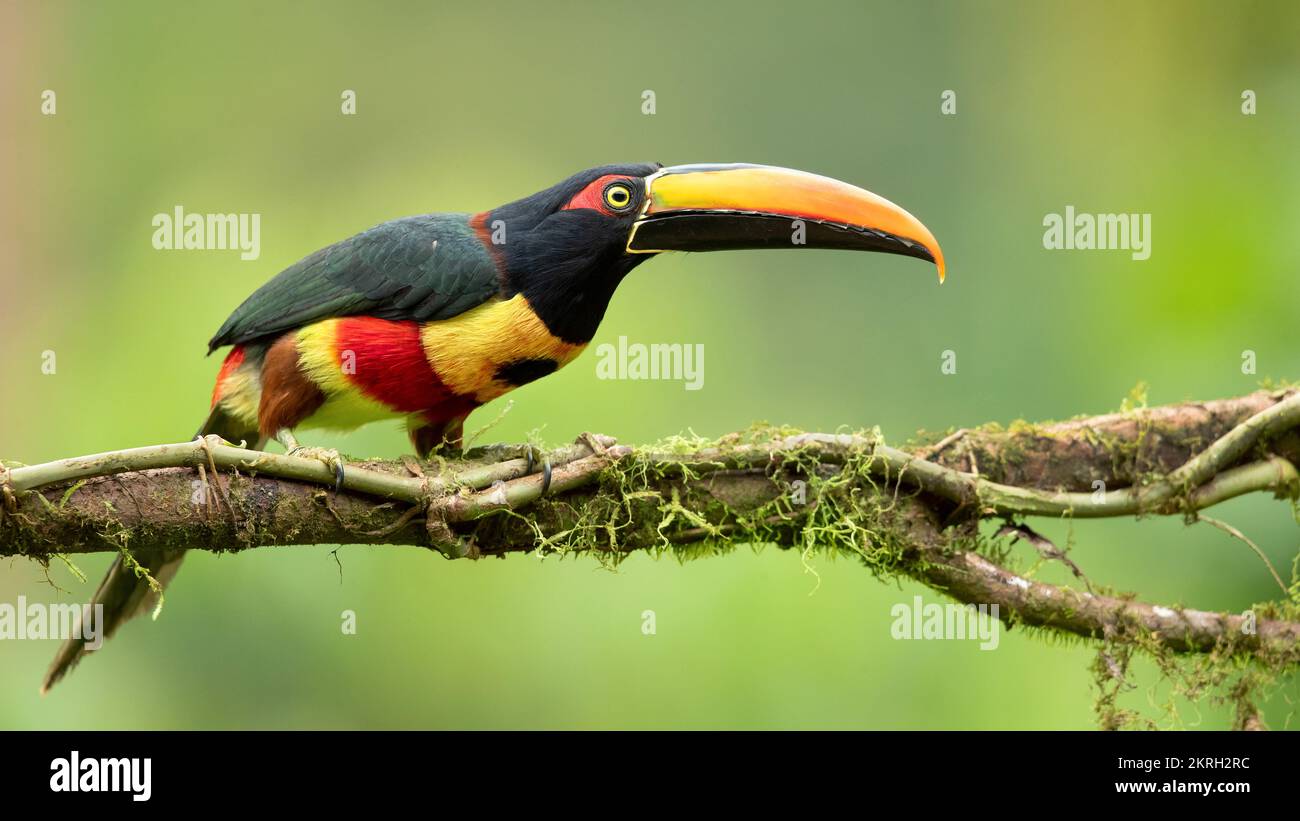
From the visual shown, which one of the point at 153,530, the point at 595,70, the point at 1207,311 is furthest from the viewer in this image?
the point at 595,70

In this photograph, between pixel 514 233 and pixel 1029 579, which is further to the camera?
pixel 514 233

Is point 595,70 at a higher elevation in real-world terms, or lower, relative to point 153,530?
higher

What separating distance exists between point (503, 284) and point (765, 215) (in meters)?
0.68

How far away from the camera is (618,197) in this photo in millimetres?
3498

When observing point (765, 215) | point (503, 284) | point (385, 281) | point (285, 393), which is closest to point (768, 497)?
point (765, 215)

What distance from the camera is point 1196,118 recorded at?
646 cm

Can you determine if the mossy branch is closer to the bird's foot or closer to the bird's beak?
the bird's foot

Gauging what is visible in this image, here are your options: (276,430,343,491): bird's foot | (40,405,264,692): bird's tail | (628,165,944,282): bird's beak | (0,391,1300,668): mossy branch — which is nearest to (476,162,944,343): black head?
(628,165,944,282): bird's beak

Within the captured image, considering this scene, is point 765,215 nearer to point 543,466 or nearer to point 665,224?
point 665,224

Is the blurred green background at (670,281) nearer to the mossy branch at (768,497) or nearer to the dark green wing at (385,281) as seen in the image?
the mossy branch at (768,497)

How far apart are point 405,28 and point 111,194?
198cm

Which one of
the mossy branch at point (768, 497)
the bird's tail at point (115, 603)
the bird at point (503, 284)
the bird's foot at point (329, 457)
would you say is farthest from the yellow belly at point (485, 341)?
the bird's tail at point (115, 603)

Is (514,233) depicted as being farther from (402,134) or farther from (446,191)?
(402,134)

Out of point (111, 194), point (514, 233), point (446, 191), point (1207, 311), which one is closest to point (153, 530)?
point (514, 233)
